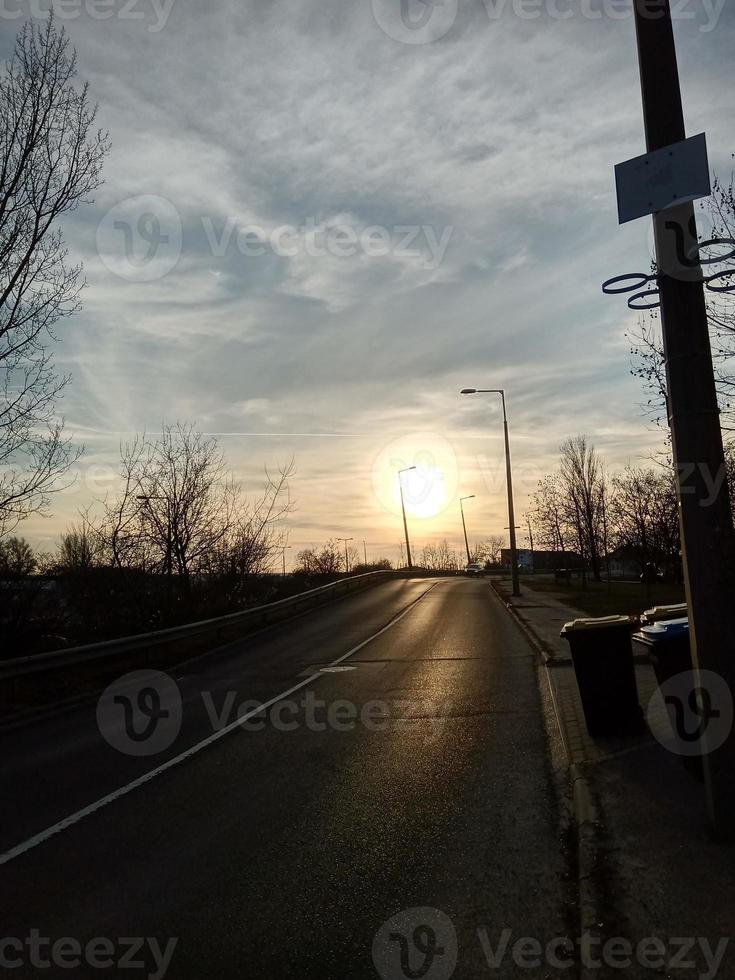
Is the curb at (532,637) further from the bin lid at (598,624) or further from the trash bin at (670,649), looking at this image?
the trash bin at (670,649)

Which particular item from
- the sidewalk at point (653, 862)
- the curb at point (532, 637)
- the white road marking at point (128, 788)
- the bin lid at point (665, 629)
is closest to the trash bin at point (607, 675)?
the sidewalk at point (653, 862)

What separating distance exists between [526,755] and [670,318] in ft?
15.4

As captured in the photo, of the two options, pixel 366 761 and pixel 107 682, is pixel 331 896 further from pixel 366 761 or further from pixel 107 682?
pixel 107 682

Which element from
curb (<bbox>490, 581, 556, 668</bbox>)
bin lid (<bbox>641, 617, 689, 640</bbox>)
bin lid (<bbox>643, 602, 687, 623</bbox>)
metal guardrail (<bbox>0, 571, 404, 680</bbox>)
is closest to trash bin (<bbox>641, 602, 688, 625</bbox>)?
bin lid (<bbox>643, 602, 687, 623</bbox>)

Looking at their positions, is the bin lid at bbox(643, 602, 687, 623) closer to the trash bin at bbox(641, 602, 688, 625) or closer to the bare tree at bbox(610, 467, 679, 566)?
the trash bin at bbox(641, 602, 688, 625)

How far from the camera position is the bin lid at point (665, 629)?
22.5 ft

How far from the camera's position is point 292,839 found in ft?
19.0

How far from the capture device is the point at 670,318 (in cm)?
548

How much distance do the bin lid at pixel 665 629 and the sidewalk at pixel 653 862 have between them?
3.57ft

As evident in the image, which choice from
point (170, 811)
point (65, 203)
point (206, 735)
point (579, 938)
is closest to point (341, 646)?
point (206, 735)

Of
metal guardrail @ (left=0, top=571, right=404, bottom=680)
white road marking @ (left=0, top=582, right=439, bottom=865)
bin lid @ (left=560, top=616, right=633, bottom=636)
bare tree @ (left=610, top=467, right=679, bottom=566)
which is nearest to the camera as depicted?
white road marking @ (left=0, top=582, right=439, bottom=865)

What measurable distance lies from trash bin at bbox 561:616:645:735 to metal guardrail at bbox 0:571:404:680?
794 centimetres

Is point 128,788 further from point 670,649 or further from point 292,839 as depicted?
point 670,649

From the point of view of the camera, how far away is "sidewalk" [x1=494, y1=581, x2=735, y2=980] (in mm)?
3797
